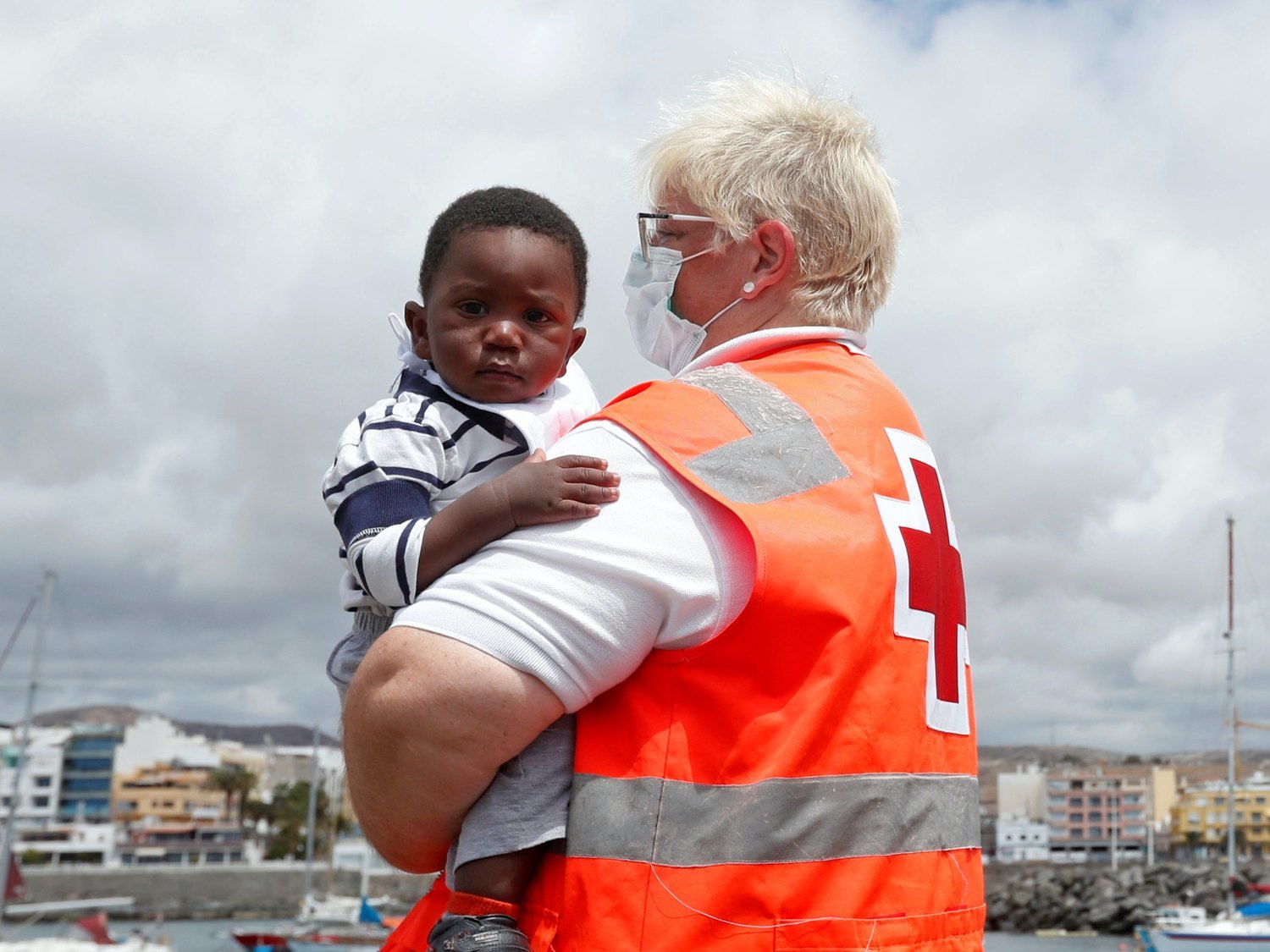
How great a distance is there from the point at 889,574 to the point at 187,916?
7804 centimetres

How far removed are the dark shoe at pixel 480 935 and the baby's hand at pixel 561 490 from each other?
51cm

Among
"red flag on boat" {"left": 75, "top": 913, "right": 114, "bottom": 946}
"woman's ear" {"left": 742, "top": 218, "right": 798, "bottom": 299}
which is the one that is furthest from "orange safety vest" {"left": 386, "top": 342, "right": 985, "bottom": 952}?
"red flag on boat" {"left": 75, "top": 913, "right": 114, "bottom": 946}

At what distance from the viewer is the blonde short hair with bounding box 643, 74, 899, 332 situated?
216 centimetres

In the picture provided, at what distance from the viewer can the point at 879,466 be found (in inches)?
72.8

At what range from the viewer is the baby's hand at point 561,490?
168cm

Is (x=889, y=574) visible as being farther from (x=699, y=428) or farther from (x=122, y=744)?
(x=122, y=744)

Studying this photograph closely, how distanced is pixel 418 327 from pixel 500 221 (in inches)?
10.7

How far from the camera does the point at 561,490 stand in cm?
168

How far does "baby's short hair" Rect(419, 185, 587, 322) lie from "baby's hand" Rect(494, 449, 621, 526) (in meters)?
0.74

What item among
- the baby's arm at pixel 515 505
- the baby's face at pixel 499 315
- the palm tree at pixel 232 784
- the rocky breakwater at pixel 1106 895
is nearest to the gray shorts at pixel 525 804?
the baby's arm at pixel 515 505

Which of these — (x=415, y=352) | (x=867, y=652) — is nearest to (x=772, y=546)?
(x=867, y=652)

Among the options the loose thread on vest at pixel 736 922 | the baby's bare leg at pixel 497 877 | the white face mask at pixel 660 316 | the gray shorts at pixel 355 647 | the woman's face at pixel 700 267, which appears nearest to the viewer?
the loose thread on vest at pixel 736 922

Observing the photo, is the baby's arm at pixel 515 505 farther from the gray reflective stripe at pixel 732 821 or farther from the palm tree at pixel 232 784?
the palm tree at pixel 232 784

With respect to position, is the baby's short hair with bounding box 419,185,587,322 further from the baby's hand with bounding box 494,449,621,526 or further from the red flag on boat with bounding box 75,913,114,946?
the red flag on boat with bounding box 75,913,114,946
